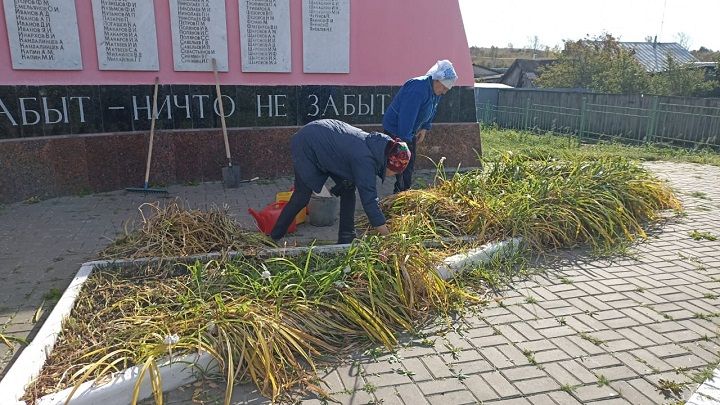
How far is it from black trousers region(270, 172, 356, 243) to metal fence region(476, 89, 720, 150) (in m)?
11.5

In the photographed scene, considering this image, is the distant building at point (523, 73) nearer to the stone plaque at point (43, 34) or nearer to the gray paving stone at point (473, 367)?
the stone plaque at point (43, 34)

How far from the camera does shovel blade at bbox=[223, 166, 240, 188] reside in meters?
6.88

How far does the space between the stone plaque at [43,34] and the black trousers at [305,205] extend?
12.3 ft

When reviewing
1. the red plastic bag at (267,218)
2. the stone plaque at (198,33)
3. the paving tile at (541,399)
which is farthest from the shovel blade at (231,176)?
the paving tile at (541,399)

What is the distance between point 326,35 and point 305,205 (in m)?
3.86

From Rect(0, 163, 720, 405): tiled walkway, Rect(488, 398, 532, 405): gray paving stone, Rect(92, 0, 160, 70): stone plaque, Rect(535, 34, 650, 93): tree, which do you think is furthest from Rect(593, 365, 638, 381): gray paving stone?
Rect(535, 34, 650, 93): tree

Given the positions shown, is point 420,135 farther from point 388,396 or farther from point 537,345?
point 388,396

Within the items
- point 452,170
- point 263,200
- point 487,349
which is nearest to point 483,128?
point 452,170

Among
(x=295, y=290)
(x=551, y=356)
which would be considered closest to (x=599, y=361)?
(x=551, y=356)

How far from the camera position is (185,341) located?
9.48 feet

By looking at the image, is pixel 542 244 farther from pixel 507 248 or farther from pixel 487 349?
pixel 487 349

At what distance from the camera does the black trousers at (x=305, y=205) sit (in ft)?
14.4

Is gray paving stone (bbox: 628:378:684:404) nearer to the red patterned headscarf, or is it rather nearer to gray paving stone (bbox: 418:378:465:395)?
gray paving stone (bbox: 418:378:465:395)

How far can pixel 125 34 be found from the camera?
256 inches
